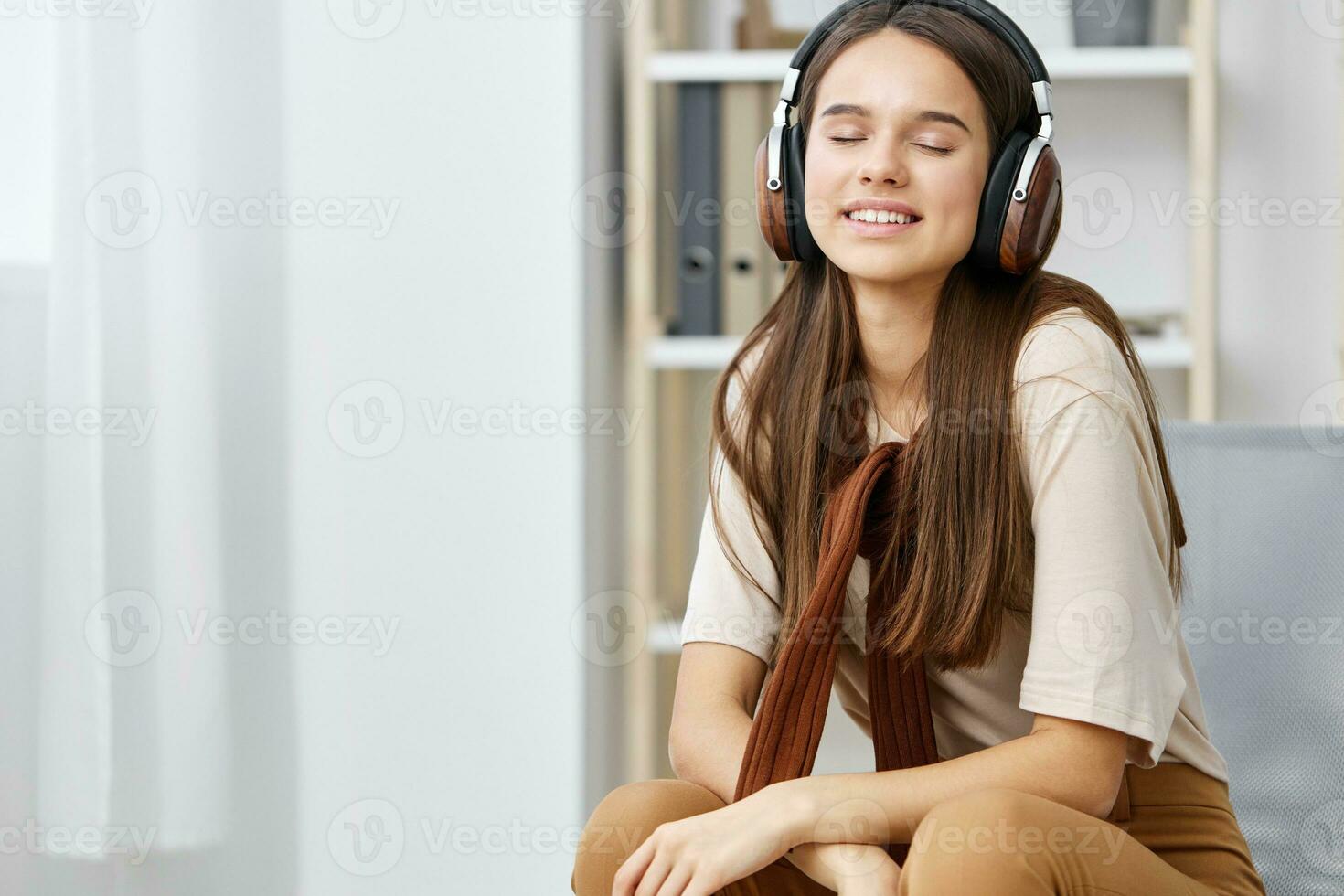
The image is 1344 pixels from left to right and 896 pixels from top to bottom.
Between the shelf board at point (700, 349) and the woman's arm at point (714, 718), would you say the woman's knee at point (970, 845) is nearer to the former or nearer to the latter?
the woman's arm at point (714, 718)

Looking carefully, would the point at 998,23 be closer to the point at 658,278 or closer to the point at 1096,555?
the point at 1096,555

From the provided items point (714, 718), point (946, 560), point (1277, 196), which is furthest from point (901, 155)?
point (1277, 196)

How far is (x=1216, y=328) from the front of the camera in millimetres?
1807

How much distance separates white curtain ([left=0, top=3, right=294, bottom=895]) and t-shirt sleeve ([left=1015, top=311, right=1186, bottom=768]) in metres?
0.86

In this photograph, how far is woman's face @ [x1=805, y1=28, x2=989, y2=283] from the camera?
0.96 m

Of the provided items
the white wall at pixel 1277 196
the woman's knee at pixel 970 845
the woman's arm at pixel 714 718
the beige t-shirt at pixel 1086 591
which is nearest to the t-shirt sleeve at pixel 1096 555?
the beige t-shirt at pixel 1086 591

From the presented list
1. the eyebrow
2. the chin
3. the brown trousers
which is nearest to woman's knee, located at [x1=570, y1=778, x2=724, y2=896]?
the brown trousers

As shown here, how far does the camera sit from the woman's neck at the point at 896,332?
104 centimetres

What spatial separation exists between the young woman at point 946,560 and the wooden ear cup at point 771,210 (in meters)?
0.03

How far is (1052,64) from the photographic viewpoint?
1693 mm

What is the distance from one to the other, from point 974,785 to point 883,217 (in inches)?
17.1

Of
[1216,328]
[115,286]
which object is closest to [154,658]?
[115,286]

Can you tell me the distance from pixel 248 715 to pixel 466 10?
91cm

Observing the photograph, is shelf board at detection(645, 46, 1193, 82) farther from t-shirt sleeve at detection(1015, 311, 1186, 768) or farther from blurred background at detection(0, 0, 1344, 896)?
t-shirt sleeve at detection(1015, 311, 1186, 768)
